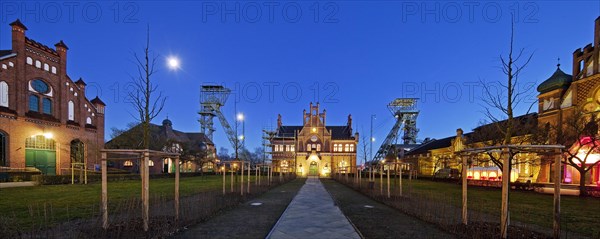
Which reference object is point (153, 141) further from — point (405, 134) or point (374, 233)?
point (405, 134)

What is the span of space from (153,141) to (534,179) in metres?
53.8

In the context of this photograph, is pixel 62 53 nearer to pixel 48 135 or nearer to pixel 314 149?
pixel 48 135

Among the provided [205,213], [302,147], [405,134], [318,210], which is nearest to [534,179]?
[318,210]

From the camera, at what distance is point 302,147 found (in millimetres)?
74250

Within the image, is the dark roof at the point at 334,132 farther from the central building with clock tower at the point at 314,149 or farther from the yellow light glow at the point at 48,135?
the yellow light glow at the point at 48,135

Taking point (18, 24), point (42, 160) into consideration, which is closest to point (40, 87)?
point (18, 24)

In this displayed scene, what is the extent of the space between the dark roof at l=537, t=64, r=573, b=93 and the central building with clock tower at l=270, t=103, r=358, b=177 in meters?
42.0

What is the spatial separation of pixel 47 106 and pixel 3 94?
5630mm

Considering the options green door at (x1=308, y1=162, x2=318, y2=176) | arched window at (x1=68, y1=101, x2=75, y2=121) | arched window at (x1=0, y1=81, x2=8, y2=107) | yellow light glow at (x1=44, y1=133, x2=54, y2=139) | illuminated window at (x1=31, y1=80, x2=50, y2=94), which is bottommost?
green door at (x1=308, y1=162, x2=318, y2=176)

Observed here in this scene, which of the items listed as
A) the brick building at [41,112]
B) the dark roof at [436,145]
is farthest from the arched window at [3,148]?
the dark roof at [436,145]

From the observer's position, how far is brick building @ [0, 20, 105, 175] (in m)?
34.9

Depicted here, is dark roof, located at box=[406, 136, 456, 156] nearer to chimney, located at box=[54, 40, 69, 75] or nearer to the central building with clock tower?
the central building with clock tower

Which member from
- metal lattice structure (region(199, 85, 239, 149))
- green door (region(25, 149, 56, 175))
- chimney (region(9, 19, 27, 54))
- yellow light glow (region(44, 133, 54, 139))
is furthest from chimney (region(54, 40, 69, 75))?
metal lattice structure (region(199, 85, 239, 149))

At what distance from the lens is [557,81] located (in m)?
34.7
